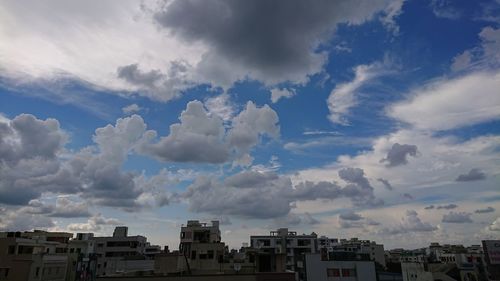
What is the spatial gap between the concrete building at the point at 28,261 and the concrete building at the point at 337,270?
174 ft

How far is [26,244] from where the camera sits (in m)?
79.7

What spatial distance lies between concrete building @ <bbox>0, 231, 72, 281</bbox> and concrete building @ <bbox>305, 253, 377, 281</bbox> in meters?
53.0

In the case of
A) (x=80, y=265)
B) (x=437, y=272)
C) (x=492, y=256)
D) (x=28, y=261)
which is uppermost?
(x=492, y=256)

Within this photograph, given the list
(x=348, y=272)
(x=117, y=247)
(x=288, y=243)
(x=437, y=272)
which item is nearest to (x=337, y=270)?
(x=348, y=272)

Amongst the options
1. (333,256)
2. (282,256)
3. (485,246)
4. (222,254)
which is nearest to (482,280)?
(485,246)

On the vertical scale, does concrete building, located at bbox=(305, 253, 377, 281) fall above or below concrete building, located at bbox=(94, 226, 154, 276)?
below

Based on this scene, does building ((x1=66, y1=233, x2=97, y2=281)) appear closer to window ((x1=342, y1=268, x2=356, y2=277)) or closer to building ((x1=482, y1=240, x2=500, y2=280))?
window ((x1=342, y1=268, x2=356, y2=277))

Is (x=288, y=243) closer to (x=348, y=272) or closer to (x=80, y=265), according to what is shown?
(x=348, y=272)

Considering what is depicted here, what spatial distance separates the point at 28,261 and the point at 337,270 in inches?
→ 2413

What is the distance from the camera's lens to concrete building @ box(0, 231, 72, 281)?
71.8 metres

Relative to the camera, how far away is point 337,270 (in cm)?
8412

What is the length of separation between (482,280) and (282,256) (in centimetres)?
5779

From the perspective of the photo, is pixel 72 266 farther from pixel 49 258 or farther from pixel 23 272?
pixel 23 272

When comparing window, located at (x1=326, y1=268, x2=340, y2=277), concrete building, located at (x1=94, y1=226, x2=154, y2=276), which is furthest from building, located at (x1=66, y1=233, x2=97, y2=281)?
window, located at (x1=326, y1=268, x2=340, y2=277)
